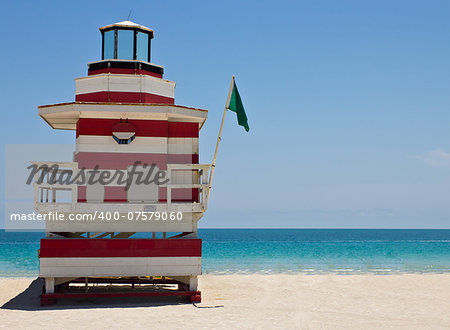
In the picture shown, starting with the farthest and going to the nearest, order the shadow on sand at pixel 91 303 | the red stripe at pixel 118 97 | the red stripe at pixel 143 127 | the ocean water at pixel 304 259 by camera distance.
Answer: the ocean water at pixel 304 259
the red stripe at pixel 118 97
the red stripe at pixel 143 127
the shadow on sand at pixel 91 303

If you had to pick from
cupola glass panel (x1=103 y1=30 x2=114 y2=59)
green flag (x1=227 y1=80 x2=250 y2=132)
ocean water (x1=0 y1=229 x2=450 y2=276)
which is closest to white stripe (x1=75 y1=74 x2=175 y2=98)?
cupola glass panel (x1=103 y1=30 x2=114 y2=59)

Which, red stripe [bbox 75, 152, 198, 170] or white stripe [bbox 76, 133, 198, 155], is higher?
white stripe [bbox 76, 133, 198, 155]

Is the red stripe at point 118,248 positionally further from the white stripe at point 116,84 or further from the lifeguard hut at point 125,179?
the white stripe at point 116,84

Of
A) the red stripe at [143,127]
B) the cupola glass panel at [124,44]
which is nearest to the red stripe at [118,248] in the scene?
the red stripe at [143,127]

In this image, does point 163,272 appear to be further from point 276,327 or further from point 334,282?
point 334,282

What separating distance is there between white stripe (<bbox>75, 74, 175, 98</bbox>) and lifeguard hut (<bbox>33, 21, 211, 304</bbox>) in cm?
3

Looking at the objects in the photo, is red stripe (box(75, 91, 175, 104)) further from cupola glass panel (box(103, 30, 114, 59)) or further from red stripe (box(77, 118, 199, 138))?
cupola glass panel (box(103, 30, 114, 59))

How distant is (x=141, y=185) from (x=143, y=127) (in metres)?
1.50

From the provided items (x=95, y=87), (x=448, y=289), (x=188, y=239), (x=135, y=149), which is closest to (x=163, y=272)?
(x=188, y=239)

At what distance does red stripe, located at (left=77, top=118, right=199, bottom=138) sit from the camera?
529 inches

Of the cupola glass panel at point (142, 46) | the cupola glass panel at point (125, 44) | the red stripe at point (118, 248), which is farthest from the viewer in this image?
the cupola glass panel at point (142, 46)

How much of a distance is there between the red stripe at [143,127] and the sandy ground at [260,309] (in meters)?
4.32

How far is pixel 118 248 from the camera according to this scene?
12.7m

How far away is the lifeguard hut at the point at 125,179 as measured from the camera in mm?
12609
